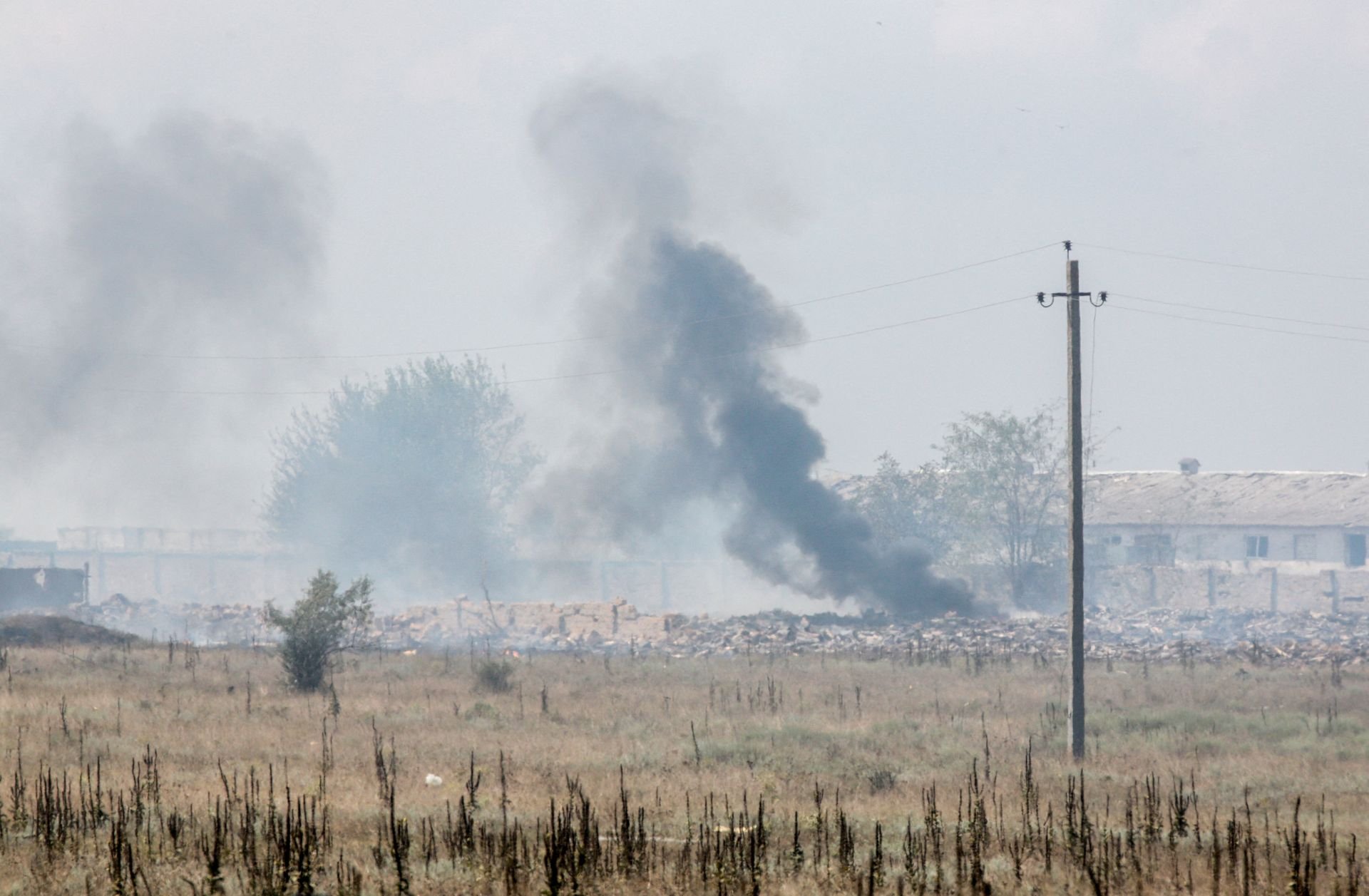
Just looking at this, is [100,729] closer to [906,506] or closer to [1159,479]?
[906,506]

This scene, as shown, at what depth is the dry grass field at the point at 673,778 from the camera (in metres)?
9.72

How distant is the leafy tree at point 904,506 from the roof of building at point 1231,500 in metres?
9.92

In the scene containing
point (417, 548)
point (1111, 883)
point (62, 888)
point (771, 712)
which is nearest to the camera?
point (62, 888)

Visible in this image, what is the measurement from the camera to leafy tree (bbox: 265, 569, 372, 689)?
84.1ft

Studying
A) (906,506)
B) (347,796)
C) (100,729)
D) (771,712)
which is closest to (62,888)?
(347,796)

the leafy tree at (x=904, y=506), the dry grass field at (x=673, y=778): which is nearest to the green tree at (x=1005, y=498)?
the leafy tree at (x=904, y=506)

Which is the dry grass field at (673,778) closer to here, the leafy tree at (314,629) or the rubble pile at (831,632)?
the leafy tree at (314,629)

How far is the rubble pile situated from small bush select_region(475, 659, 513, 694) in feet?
34.2

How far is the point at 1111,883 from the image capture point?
9766 millimetres

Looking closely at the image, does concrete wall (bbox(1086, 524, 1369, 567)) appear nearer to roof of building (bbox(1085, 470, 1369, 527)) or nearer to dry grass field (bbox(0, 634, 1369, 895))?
roof of building (bbox(1085, 470, 1369, 527))

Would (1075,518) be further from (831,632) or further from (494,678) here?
(831,632)

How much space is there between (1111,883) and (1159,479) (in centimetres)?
7253

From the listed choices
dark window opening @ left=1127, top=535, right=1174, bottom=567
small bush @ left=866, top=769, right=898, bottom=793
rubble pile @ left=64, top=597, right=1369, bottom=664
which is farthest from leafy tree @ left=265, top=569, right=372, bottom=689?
dark window opening @ left=1127, top=535, right=1174, bottom=567

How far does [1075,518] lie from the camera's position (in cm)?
1819
